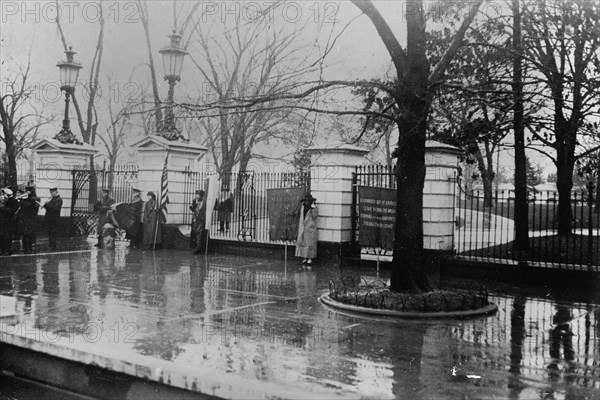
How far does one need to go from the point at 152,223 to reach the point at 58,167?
→ 5.23 m

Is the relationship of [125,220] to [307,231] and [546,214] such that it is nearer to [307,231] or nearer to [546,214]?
[307,231]

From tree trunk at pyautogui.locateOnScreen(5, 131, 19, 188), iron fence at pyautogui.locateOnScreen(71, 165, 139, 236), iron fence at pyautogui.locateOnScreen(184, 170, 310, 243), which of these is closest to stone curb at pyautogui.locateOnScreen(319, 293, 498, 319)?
iron fence at pyautogui.locateOnScreen(184, 170, 310, 243)

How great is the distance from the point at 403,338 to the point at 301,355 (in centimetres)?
168

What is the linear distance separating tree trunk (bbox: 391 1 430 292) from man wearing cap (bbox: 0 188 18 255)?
10.9 metres

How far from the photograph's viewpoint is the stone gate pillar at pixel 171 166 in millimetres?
18844

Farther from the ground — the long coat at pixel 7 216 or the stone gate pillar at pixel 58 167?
the stone gate pillar at pixel 58 167

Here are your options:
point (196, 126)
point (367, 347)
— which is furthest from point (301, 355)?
point (196, 126)

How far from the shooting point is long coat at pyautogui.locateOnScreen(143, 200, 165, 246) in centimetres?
1850

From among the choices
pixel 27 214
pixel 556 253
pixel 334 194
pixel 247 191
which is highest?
pixel 247 191

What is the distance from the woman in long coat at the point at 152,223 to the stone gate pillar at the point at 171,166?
0.40 m

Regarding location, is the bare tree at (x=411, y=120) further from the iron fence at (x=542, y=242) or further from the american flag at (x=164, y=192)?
the american flag at (x=164, y=192)

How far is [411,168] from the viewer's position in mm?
10367

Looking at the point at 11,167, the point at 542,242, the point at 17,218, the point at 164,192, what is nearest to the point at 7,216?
the point at 17,218

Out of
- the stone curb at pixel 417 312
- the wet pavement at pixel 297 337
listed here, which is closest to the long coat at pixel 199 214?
the wet pavement at pixel 297 337
